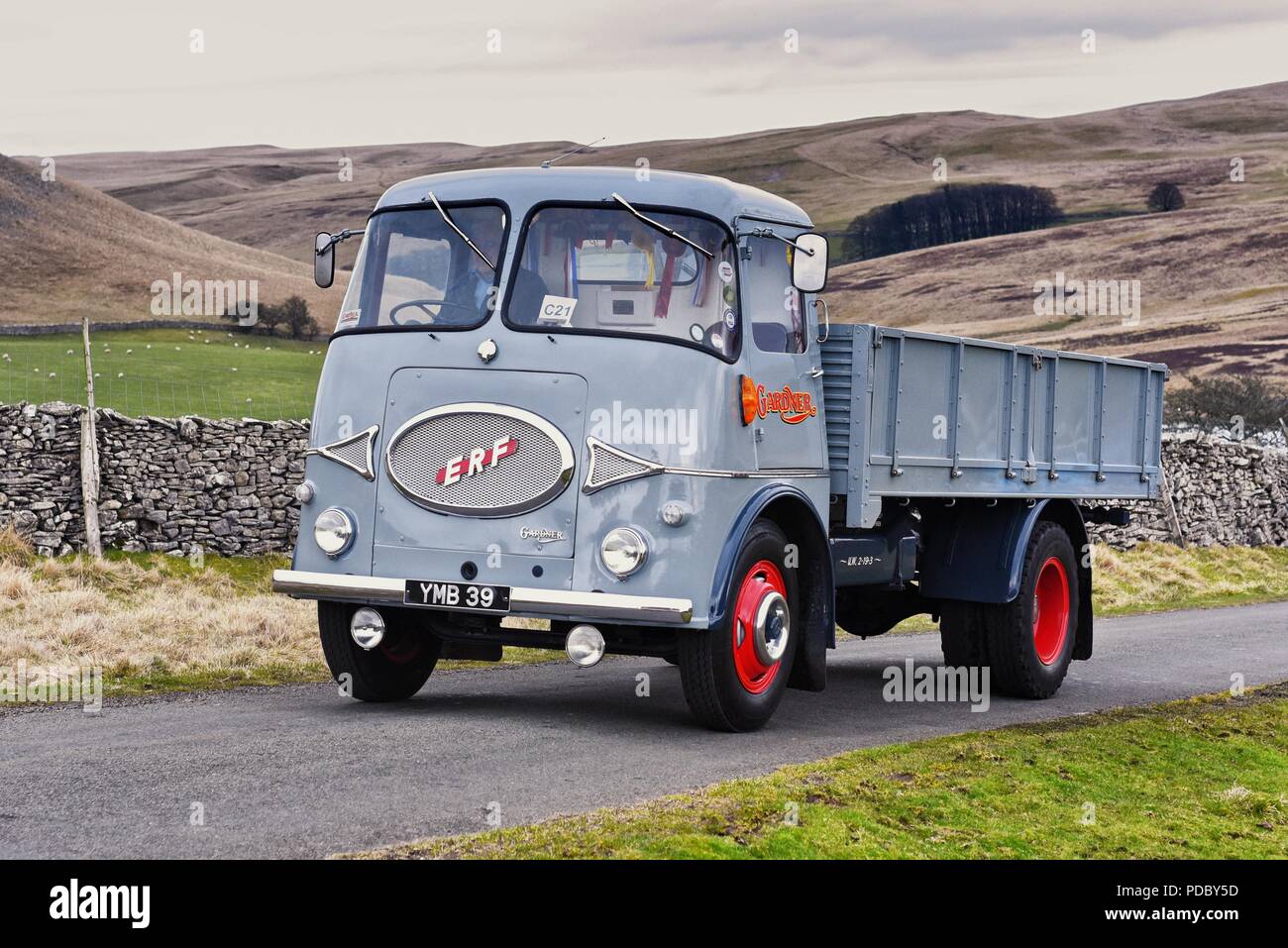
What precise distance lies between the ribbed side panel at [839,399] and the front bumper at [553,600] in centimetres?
203

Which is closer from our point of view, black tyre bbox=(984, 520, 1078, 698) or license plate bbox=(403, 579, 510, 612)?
license plate bbox=(403, 579, 510, 612)

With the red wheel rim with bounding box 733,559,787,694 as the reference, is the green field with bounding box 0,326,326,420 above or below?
above

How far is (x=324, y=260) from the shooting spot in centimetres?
1009

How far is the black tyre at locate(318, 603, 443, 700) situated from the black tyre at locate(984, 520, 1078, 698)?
169 inches

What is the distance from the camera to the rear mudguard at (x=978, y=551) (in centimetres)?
1194

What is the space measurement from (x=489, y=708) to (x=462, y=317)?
247 cm

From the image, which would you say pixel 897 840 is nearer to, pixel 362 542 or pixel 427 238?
pixel 362 542

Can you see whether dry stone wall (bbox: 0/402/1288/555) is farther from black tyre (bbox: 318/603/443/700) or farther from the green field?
black tyre (bbox: 318/603/443/700)

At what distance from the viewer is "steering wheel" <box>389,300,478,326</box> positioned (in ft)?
30.7

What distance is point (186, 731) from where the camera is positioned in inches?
353

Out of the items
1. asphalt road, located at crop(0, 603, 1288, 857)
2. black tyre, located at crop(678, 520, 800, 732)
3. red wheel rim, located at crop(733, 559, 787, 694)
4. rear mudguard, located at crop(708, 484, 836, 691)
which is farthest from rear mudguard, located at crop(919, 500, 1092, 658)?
red wheel rim, located at crop(733, 559, 787, 694)

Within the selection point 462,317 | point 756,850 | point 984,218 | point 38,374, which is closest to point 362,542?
point 462,317

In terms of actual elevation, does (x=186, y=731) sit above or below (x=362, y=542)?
below

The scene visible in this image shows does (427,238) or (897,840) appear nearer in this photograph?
(897,840)
